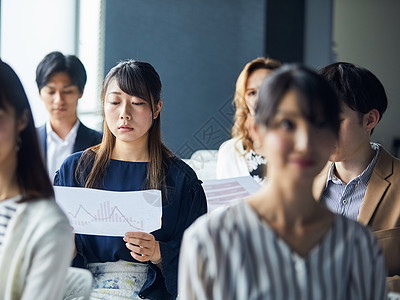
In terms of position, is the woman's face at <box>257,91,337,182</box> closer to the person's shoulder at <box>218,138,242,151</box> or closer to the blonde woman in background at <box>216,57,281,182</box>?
the blonde woman in background at <box>216,57,281,182</box>

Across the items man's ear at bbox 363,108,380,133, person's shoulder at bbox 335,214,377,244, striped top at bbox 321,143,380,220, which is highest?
man's ear at bbox 363,108,380,133

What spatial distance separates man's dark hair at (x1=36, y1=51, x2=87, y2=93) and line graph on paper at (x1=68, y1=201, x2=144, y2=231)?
4.41 ft

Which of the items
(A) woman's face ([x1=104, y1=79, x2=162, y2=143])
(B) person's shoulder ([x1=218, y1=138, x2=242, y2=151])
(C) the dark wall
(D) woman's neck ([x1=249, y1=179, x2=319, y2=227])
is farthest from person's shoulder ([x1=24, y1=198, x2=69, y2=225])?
(C) the dark wall

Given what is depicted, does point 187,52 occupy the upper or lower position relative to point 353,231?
upper

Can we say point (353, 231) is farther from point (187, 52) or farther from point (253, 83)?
point (187, 52)

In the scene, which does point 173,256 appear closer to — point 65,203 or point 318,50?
point 65,203

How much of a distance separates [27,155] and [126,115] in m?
0.77

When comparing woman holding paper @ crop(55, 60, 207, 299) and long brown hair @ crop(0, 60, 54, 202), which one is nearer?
long brown hair @ crop(0, 60, 54, 202)

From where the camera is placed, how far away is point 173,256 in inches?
77.2

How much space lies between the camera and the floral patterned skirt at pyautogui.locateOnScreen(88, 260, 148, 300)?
6.24 feet

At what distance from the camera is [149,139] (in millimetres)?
2145

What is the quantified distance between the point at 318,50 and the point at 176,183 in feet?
9.41

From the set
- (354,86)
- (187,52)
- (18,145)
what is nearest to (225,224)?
(18,145)

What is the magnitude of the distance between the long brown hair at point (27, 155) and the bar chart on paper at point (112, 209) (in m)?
0.56
